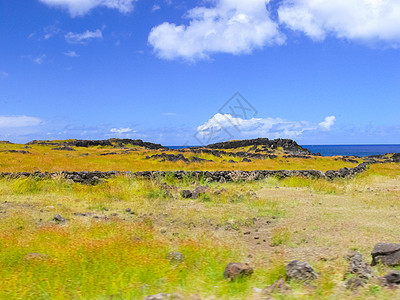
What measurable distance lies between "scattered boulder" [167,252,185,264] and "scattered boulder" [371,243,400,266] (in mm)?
3719

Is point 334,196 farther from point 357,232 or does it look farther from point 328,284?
point 328,284

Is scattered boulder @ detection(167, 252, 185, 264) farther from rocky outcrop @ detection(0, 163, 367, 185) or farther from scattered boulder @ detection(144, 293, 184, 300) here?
rocky outcrop @ detection(0, 163, 367, 185)

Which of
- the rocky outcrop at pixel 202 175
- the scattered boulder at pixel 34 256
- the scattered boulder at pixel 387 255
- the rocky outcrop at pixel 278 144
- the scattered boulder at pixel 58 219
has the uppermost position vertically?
the rocky outcrop at pixel 278 144

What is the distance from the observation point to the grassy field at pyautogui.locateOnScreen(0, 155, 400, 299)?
5.13 meters

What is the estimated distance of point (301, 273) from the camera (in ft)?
18.3

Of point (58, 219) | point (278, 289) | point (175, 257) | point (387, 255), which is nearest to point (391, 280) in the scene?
point (387, 255)

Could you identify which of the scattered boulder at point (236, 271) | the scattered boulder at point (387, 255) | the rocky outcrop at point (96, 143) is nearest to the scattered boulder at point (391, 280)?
the scattered boulder at point (387, 255)

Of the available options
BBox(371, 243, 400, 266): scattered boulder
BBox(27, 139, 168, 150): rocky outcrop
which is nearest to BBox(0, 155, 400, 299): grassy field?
BBox(371, 243, 400, 266): scattered boulder

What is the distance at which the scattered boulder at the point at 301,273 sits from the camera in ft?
18.0

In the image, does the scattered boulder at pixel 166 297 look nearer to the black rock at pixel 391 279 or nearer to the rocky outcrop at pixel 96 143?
the black rock at pixel 391 279

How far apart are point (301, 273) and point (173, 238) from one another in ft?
13.1

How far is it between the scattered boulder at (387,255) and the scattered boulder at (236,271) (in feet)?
8.75

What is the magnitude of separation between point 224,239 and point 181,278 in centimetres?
370

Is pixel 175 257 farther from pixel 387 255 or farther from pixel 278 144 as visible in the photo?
pixel 278 144
